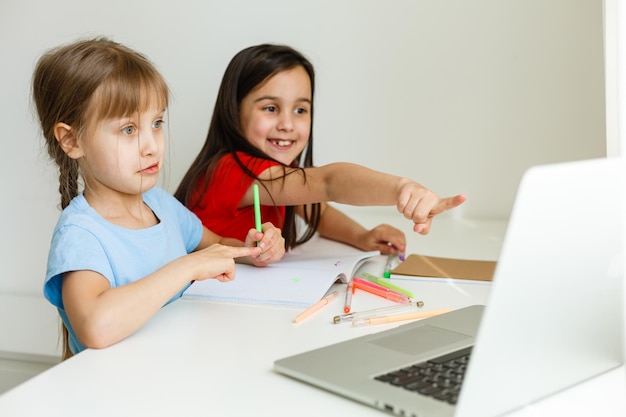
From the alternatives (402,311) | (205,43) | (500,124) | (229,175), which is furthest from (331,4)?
(402,311)

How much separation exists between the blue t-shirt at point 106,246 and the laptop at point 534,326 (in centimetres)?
32

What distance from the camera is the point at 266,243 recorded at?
1.08 metres

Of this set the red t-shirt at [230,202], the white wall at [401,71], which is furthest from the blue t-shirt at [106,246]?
the white wall at [401,71]

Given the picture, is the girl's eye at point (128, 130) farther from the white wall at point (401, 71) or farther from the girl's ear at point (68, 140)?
the white wall at point (401, 71)

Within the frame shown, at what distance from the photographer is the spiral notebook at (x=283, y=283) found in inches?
36.6

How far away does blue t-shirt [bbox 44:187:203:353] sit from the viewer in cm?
85

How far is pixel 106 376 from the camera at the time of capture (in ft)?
2.19

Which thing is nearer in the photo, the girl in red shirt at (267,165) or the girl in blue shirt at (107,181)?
the girl in blue shirt at (107,181)

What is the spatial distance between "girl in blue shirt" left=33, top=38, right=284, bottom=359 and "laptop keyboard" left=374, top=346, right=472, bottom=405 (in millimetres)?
311

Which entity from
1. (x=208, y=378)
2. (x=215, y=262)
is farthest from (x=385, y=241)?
(x=208, y=378)

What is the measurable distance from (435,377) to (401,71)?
4.18 ft

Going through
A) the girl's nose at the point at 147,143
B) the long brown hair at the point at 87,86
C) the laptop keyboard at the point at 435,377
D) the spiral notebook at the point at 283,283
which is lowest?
the spiral notebook at the point at 283,283

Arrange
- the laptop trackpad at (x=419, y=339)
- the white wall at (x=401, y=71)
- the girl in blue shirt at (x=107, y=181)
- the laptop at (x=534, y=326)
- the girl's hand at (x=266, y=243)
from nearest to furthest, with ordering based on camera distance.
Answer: the laptop at (x=534, y=326), the laptop trackpad at (x=419, y=339), the girl in blue shirt at (x=107, y=181), the girl's hand at (x=266, y=243), the white wall at (x=401, y=71)

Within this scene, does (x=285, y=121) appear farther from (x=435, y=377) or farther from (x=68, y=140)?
(x=435, y=377)
